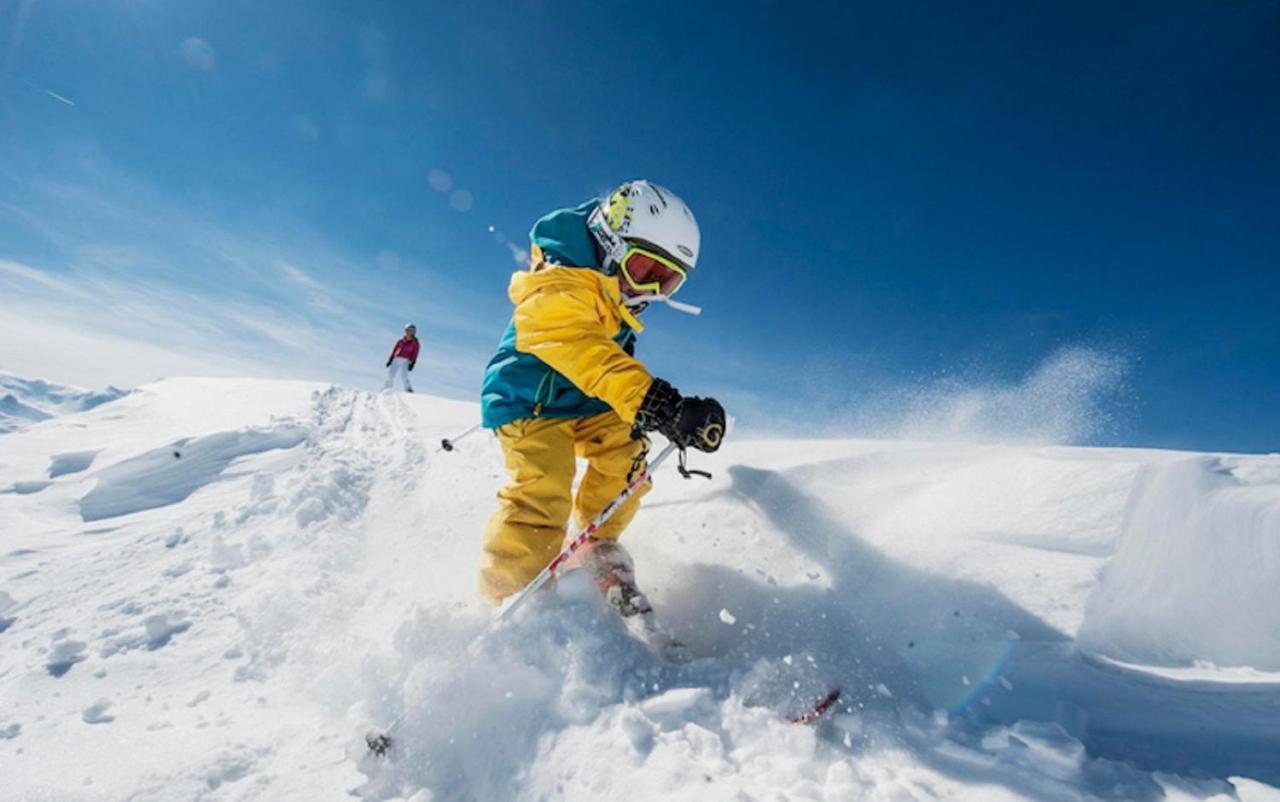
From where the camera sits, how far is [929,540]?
274cm

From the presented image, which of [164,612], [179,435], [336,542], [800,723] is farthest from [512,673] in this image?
[179,435]

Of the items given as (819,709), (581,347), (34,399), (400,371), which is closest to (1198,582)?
(819,709)

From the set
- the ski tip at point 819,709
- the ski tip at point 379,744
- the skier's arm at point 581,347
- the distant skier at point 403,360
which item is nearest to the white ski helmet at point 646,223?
the skier's arm at point 581,347

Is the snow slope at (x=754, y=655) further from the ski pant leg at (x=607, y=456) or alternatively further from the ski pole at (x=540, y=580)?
the ski pant leg at (x=607, y=456)

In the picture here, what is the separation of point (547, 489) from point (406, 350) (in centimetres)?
1729

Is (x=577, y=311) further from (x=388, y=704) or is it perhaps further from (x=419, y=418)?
(x=419, y=418)

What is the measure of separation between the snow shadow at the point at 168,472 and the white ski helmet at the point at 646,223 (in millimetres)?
5032

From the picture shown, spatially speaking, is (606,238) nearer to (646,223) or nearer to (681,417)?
(646,223)

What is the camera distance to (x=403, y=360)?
1822 cm

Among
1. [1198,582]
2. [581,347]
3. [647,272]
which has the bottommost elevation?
[1198,582]

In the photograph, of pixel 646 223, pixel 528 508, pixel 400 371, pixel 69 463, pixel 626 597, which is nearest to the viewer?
pixel 626 597

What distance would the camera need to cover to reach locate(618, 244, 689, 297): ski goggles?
10.5 feet

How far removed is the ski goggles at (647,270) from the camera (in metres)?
3.19

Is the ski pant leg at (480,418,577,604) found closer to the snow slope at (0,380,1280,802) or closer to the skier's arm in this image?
the snow slope at (0,380,1280,802)
